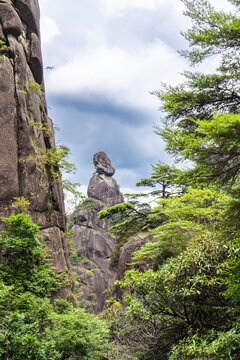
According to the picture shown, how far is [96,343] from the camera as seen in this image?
767 cm

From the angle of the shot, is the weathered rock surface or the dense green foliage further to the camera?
the weathered rock surface

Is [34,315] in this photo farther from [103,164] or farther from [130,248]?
[103,164]

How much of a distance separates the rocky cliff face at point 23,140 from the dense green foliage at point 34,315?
1547 millimetres

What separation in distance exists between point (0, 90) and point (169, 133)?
32.2 feet

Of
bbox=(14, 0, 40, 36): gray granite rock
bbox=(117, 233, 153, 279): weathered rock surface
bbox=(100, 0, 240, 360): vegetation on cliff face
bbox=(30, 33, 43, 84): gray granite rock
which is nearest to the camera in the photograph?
bbox=(100, 0, 240, 360): vegetation on cliff face

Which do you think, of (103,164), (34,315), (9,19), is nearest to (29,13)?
(9,19)

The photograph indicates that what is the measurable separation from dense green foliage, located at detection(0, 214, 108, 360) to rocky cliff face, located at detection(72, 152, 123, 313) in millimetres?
22895

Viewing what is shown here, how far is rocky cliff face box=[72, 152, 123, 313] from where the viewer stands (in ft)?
116

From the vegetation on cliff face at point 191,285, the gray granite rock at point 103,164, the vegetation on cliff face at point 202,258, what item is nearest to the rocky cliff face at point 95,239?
the gray granite rock at point 103,164

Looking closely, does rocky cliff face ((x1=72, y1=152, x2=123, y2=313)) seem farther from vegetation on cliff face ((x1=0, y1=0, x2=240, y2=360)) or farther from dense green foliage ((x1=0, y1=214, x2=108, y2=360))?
vegetation on cliff face ((x1=0, y1=0, x2=240, y2=360))

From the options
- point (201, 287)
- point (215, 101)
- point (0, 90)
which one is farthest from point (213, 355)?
point (0, 90)

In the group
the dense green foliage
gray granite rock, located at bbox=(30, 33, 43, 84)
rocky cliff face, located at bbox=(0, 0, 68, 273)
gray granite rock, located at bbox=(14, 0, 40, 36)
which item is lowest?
the dense green foliage

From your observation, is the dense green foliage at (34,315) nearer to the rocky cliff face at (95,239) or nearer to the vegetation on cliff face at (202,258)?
the vegetation on cliff face at (202,258)

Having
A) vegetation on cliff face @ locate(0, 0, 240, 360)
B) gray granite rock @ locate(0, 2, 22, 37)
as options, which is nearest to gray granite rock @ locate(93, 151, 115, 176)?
gray granite rock @ locate(0, 2, 22, 37)
